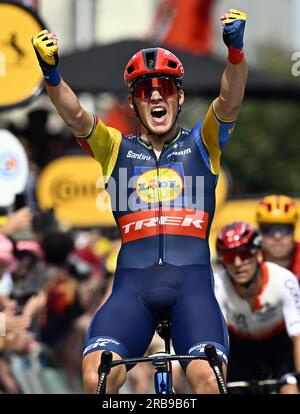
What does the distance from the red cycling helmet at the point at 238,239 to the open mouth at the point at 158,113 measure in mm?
2119

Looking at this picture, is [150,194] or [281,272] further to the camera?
[281,272]

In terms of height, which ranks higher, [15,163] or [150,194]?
[15,163]

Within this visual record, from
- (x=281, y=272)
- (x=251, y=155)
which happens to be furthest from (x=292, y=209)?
(x=251, y=155)

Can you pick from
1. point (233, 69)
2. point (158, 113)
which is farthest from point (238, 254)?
point (233, 69)

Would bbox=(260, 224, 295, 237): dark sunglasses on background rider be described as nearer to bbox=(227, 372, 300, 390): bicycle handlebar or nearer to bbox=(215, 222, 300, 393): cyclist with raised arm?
bbox=(215, 222, 300, 393): cyclist with raised arm

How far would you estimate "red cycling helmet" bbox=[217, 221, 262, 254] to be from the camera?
9078mm

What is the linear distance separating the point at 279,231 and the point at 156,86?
371cm

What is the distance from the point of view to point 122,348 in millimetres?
6703

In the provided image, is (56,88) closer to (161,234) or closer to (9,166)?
(161,234)

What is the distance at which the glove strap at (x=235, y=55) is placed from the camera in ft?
22.4

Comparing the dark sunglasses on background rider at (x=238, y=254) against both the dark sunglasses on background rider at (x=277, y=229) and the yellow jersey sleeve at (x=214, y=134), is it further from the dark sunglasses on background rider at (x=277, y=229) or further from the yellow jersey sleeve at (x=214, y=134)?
the yellow jersey sleeve at (x=214, y=134)

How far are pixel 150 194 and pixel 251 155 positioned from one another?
40.4 m

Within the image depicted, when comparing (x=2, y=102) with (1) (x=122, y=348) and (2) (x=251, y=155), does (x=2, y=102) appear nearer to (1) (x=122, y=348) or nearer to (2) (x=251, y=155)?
(1) (x=122, y=348)
